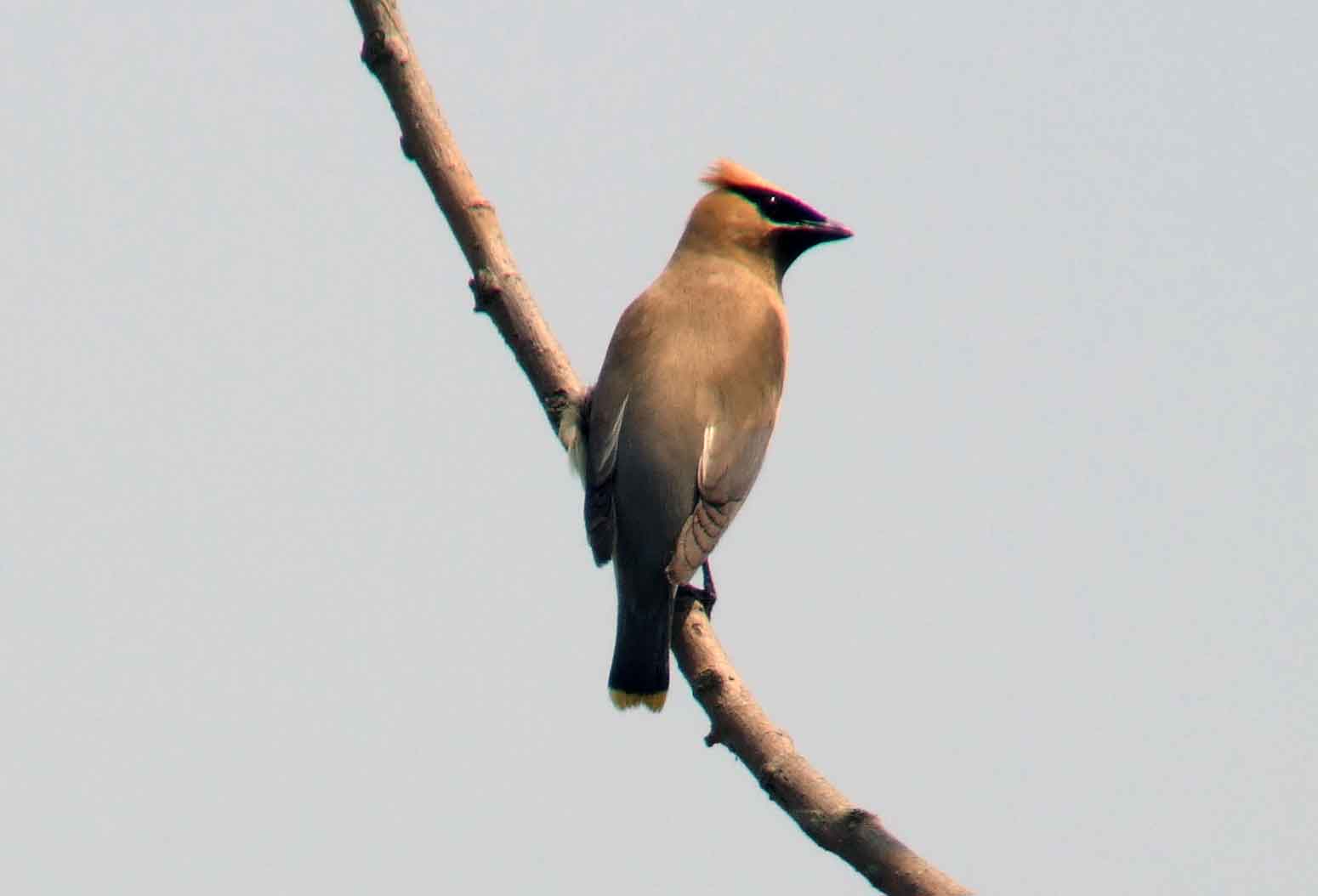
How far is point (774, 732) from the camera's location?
11.9ft

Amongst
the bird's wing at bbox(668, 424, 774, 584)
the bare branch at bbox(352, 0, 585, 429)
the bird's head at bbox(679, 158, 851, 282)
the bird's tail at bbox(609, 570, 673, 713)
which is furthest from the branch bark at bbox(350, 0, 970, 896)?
the bird's head at bbox(679, 158, 851, 282)

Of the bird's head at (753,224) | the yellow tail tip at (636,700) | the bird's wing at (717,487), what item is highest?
the bird's head at (753,224)

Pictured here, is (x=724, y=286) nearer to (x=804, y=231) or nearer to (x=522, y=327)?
(x=804, y=231)

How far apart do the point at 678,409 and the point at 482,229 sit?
1037mm

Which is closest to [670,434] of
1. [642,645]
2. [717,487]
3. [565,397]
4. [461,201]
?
[717,487]

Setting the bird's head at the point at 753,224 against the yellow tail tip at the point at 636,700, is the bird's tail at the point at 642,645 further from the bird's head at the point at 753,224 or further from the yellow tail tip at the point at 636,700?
the bird's head at the point at 753,224

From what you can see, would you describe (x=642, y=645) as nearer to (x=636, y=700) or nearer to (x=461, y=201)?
(x=636, y=700)

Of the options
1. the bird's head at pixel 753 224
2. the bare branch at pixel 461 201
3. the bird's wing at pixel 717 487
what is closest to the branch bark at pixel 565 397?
the bare branch at pixel 461 201

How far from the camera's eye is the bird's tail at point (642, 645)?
4.69 metres

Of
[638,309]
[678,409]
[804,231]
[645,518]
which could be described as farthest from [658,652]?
[804,231]

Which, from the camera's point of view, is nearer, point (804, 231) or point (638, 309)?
point (638, 309)

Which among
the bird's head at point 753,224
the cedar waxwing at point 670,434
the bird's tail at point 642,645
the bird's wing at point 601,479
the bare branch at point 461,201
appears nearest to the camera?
the bare branch at point 461,201

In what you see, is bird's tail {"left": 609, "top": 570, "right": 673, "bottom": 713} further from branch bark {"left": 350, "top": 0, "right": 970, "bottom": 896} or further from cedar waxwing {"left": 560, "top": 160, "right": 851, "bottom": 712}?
branch bark {"left": 350, "top": 0, "right": 970, "bottom": 896}

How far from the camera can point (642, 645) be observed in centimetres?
472
